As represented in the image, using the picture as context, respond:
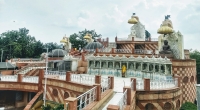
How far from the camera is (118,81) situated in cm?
1471

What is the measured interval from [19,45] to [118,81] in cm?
3406

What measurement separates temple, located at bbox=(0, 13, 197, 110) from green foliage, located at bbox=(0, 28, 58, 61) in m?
18.3

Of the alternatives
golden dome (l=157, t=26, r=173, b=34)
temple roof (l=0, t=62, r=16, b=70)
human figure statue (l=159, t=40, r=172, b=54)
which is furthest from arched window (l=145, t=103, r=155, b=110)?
temple roof (l=0, t=62, r=16, b=70)

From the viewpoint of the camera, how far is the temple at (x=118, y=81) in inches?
412

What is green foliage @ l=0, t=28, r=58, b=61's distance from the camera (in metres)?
41.4

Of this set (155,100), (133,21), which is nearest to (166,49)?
(155,100)

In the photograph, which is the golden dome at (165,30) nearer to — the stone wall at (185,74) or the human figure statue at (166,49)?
the human figure statue at (166,49)

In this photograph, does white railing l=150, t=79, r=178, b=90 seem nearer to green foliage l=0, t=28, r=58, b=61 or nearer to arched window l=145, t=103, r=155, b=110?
arched window l=145, t=103, r=155, b=110

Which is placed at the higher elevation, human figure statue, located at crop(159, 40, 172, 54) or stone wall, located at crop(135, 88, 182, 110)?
human figure statue, located at crop(159, 40, 172, 54)

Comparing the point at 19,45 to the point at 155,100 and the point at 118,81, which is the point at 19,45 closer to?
the point at 118,81

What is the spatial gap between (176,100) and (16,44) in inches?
1535

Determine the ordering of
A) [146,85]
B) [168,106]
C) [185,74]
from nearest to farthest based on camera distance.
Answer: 1. [146,85]
2. [168,106]
3. [185,74]

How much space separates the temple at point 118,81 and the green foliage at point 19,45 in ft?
59.9

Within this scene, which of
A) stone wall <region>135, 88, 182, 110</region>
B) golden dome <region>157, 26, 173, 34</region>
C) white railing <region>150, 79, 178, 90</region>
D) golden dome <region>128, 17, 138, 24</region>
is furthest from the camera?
golden dome <region>128, 17, 138, 24</region>
